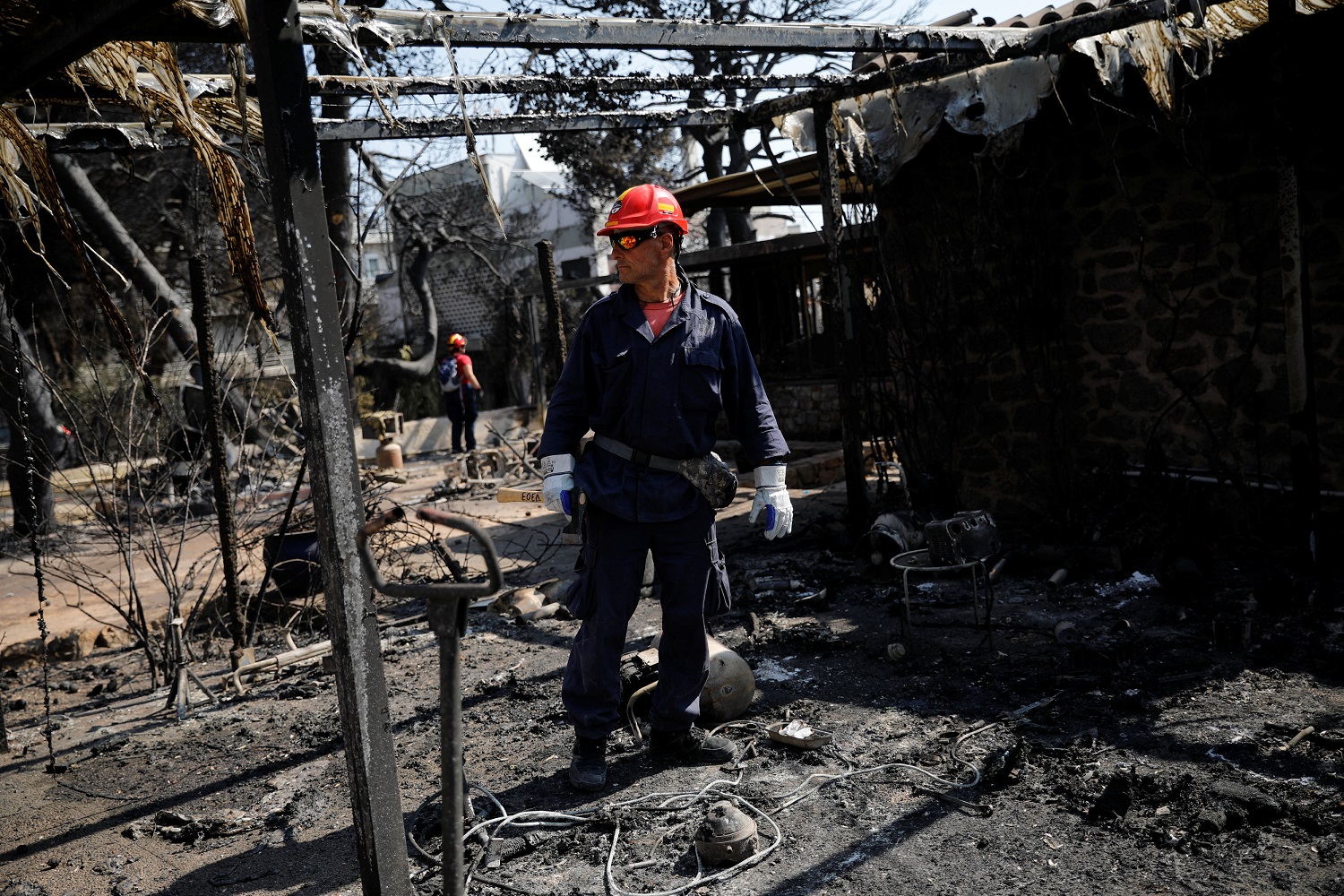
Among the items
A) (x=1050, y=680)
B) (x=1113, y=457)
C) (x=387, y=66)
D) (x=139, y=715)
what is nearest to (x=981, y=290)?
(x=1113, y=457)

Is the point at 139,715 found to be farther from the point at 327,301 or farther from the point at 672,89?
the point at 672,89

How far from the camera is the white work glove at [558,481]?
391 centimetres

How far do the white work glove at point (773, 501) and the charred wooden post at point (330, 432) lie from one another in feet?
5.82

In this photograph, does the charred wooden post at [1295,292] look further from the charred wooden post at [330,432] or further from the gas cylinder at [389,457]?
the gas cylinder at [389,457]

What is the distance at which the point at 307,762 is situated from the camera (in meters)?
4.61

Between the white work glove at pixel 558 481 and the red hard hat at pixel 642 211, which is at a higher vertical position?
the red hard hat at pixel 642 211

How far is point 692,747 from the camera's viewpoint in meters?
4.14

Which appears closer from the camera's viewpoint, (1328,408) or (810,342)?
(1328,408)

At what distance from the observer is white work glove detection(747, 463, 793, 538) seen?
4.10 metres

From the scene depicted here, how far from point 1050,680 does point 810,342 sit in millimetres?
10364

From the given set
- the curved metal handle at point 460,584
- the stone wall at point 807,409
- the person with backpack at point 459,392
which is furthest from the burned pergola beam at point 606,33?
the person with backpack at point 459,392

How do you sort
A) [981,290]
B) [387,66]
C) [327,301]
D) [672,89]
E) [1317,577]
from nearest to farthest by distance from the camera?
[327,301], [1317,577], [672,89], [981,290], [387,66]

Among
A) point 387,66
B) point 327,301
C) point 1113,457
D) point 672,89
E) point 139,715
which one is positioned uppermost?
point 387,66

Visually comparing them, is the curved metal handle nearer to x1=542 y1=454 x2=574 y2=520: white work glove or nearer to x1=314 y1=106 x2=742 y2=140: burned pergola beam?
x1=542 y1=454 x2=574 y2=520: white work glove
